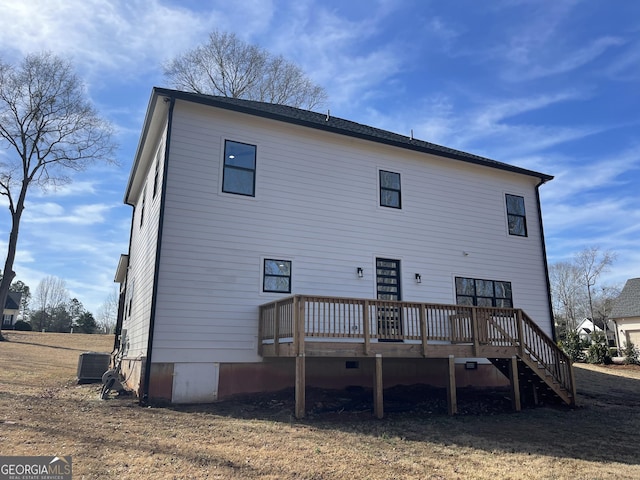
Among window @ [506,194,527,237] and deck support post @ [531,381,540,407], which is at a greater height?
window @ [506,194,527,237]

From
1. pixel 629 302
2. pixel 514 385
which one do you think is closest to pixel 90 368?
pixel 514 385

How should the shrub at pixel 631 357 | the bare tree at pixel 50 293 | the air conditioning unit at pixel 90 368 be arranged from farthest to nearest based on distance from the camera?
the bare tree at pixel 50 293, the shrub at pixel 631 357, the air conditioning unit at pixel 90 368

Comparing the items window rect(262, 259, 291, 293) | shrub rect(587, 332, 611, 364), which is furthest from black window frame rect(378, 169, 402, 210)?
shrub rect(587, 332, 611, 364)

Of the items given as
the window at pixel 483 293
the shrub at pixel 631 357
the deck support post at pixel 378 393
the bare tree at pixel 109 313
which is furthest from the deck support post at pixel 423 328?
the bare tree at pixel 109 313

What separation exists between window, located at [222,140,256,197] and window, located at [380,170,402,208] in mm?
3771

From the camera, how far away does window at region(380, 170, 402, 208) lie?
1265 cm

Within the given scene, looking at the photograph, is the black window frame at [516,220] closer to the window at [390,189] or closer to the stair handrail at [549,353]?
the window at [390,189]

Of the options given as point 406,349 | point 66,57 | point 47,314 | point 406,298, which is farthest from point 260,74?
point 47,314

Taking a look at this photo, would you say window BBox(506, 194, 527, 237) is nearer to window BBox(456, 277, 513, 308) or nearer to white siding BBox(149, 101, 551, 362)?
white siding BBox(149, 101, 551, 362)

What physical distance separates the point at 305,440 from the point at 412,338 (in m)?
3.50

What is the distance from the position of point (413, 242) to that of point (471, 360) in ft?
12.4

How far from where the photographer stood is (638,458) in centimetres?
655

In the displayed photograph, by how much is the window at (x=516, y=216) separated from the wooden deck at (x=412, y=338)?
4116 mm

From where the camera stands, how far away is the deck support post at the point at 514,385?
32.9 ft
